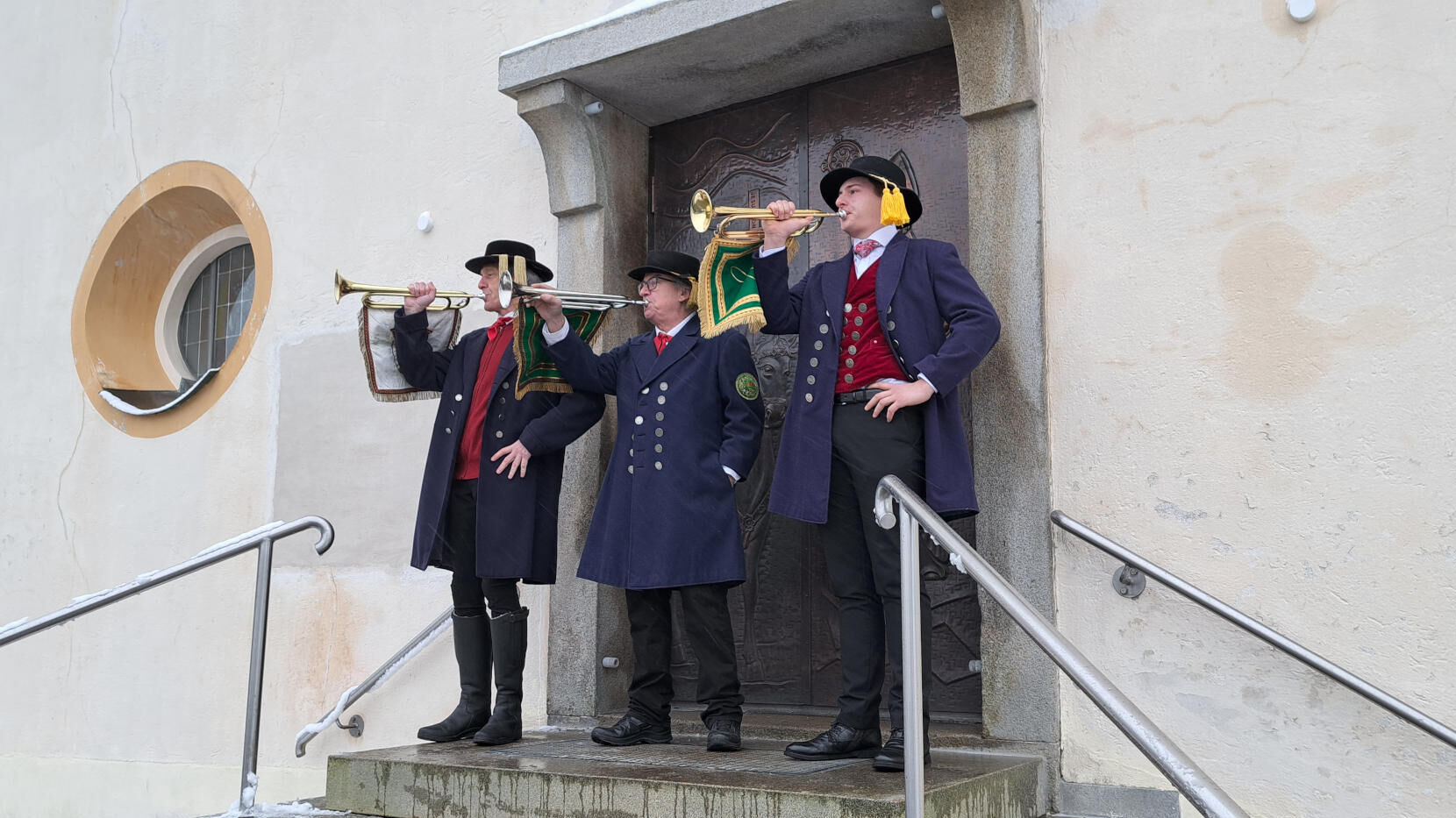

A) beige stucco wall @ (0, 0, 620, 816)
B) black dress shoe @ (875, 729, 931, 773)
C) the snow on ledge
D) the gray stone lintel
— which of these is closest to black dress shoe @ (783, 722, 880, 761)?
black dress shoe @ (875, 729, 931, 773)

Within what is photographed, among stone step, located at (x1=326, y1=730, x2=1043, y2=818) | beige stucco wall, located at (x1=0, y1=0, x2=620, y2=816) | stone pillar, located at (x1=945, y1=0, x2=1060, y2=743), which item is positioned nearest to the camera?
stone step, located at (x1=326, y1=730, x2=1043, y2=818)

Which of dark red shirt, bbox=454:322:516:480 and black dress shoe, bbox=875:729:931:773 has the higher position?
dark red shirt, bbox=454:322:516:480

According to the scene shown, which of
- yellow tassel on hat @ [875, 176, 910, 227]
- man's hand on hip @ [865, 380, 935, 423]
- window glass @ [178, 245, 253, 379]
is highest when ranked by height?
window glass @ [178, 245, 253, 379]

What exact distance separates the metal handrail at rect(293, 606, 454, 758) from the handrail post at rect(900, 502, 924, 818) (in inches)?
106

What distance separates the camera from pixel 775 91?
5.35 metres

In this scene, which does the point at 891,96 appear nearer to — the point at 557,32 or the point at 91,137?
the point at 557,32

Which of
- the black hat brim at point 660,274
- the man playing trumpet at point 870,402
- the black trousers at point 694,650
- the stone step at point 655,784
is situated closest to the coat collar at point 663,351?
the black hat brim at point 660,274

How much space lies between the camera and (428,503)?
14.8 feet

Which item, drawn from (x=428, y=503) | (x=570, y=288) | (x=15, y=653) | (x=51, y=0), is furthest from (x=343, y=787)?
(x=51, y=0)

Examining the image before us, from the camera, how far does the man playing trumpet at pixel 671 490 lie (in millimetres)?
4125

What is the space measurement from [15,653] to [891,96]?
5.88m

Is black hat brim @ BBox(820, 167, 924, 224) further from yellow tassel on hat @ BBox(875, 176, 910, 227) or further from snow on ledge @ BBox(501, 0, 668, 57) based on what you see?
snow on ledge @ BBox(501, 0, 668, 57)

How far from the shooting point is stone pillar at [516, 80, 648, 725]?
508 cm

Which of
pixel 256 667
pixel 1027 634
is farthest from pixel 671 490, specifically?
pixel 1027 634
